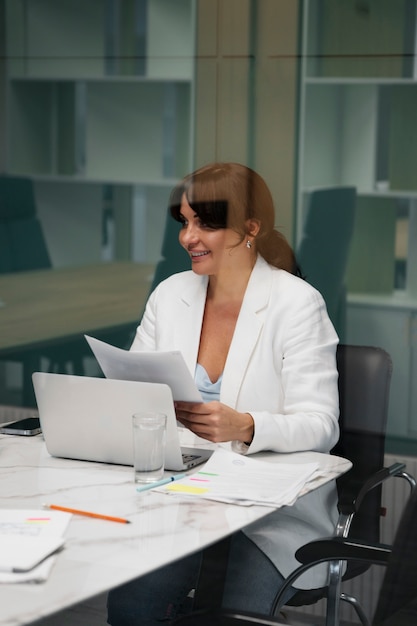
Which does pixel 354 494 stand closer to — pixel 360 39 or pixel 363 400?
pixel 363 400

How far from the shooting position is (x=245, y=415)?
6.82 ft

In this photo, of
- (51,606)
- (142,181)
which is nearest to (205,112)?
(142,181)

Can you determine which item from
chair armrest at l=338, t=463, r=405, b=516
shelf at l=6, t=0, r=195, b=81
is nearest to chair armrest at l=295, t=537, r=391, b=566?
chair armrest at l=338, t=463, r=405, b=516

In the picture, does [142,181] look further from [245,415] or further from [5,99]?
[245,415]

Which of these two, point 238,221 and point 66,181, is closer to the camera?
point 238,221

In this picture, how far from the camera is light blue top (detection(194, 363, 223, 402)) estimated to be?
2387 mm

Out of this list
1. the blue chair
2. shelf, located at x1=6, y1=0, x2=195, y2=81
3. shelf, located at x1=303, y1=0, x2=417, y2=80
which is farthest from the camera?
the blue chair

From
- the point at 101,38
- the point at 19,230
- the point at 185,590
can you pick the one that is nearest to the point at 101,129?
the point at 101,38

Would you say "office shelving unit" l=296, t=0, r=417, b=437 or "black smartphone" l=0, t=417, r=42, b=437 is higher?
"office shelving unit" l=296, t=0, r=417, b=437

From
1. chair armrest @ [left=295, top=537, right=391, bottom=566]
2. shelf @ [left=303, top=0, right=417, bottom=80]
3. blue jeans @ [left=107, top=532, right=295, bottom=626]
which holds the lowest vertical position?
blue jeans @ [left=107, top=532, right=295, bottom=626]

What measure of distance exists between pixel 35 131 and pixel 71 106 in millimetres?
160

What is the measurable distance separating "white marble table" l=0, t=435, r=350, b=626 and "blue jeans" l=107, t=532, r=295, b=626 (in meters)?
0.20

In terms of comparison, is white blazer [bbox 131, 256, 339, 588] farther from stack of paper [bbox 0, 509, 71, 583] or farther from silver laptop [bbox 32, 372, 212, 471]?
stack of paper [bbox 0, 509, 71, 583]

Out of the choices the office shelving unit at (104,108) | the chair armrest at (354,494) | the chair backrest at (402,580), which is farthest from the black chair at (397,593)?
the office shelving unit at (104,108)
